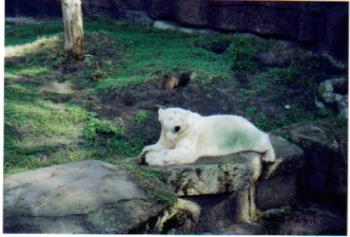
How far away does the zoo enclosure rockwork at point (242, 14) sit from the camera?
9156 millimetres

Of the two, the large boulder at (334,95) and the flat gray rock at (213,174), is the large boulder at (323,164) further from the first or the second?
the large boulder at (334,95)

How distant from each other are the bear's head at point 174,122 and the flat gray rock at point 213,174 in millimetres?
309

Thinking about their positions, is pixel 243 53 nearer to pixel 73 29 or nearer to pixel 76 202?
pixel 73 29

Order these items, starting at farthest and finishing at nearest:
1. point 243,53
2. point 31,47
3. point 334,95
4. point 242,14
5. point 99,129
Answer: point 242,14 → point 31,47 → point 243,53 → point 334,95 → point 99,129

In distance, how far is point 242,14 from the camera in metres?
10.6

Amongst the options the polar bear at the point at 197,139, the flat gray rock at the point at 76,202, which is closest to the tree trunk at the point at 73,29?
the polar bear at the point at 197,139

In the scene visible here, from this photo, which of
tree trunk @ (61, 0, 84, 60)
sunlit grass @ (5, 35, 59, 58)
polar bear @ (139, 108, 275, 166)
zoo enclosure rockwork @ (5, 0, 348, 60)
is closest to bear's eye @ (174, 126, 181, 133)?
polar bear @ (139, 108, 275, 166)

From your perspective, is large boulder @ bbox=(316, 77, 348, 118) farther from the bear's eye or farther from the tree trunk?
the tree trunk

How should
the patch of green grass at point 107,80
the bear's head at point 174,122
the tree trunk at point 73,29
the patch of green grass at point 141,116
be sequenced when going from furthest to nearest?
1. the tree trunk at point 73,29
2. the patch of green grass at point 141,116
3. the patch of green grass at point 107,80
4. the bear's head at point 174,122

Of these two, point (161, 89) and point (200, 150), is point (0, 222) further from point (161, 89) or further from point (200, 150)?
point (161, 89)

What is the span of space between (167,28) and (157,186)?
6628 millimetres

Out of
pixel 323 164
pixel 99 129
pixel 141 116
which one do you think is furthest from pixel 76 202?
pixel 323 164

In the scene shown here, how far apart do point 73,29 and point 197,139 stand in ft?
13.6

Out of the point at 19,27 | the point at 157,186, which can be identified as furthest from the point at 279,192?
the point at 19,27
